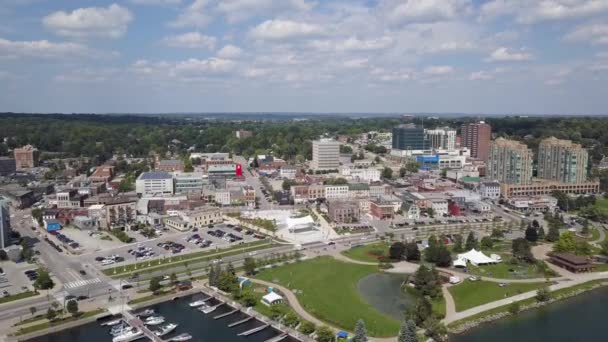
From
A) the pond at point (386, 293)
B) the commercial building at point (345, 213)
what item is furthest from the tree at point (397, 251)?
the commercial building at point (345, 213)

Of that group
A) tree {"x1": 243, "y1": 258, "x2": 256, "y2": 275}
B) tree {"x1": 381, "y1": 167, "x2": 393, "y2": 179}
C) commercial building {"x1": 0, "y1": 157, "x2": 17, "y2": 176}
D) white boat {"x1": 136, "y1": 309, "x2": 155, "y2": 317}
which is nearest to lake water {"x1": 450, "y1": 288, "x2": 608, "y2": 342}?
tree {"x1": 243, "y1": 258, "x2": 256, "y2": 275}

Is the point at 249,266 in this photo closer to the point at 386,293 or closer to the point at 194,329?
the point at 194,329

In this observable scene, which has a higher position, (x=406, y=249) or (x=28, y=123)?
(x=28, y=123)

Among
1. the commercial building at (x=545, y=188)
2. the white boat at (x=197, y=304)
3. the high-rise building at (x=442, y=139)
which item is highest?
the high-rise building at (x=442, y=139)

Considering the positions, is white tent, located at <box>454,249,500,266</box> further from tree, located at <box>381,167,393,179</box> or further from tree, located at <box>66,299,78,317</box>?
tree, located at <box>381,167,393,179</box>

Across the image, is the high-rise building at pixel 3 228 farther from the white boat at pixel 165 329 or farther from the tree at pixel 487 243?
the tree at pixel 487 243

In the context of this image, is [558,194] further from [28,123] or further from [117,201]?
[28,123]

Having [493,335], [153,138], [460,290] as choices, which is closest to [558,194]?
[460,290]
